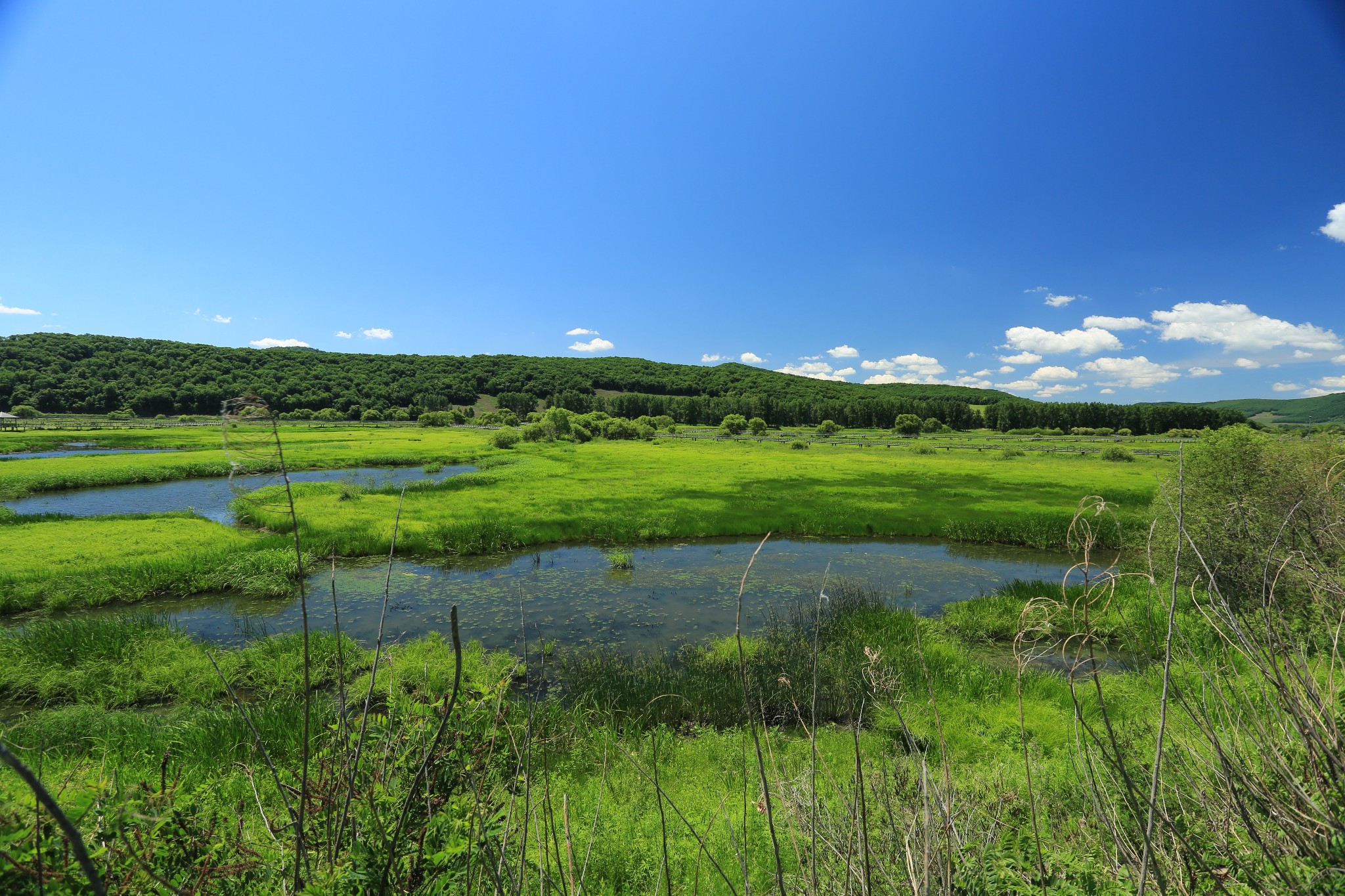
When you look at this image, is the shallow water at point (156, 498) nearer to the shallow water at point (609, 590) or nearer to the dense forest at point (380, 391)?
the shallow water at point (609, 590)

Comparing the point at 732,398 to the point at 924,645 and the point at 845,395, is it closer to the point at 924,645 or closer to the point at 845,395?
the point at 845,395

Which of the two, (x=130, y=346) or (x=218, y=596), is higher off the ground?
(x=130, y=346)

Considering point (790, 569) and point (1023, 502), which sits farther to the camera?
point (1023, 502)

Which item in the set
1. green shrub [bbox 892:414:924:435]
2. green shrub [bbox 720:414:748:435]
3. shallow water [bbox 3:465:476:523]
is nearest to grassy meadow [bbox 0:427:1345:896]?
shallow water [bbox 3:465:476:523]

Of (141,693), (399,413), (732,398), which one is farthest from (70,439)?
(732,398)

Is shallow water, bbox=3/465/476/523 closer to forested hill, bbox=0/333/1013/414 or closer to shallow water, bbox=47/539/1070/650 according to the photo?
shallow water, bbox=47/539/1070/650

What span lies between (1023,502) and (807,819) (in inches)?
1273

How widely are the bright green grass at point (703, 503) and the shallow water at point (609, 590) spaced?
153 cm

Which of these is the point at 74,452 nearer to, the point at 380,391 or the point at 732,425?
the point at 380,391

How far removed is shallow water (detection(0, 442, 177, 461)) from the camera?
4406 centimetres

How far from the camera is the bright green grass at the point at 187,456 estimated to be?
3347 cm

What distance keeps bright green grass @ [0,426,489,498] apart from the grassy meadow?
9407 millimetres

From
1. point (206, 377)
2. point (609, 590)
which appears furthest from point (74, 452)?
point (206, 377)

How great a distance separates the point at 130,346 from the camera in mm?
128750
